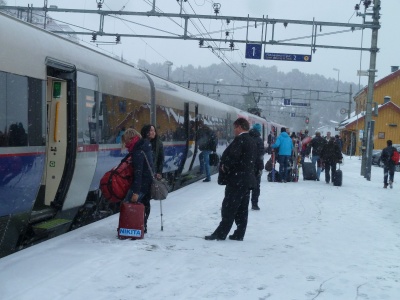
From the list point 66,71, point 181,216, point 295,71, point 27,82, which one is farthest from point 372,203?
point 295,71

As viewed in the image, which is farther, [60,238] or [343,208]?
[343,208]

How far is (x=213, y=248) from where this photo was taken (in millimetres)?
7480

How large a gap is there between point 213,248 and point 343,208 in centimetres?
576

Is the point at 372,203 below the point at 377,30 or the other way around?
below

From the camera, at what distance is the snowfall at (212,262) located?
5479 millimetres

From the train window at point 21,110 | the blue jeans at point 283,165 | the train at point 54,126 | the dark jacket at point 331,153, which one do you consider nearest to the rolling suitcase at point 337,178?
the dark jacket at point 331,153

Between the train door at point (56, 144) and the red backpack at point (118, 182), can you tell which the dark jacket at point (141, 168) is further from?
the train door at point (56, 144)

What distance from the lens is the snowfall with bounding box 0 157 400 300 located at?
18.0 feet

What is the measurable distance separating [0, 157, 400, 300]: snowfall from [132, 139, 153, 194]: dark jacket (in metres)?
0.72

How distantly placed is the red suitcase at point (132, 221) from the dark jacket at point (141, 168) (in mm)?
224

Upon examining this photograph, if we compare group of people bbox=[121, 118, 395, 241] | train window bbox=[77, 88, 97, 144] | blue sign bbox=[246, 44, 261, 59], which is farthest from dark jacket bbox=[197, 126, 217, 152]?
group of people bbox=[121, 118, 395, 241]

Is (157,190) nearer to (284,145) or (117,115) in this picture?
(117,115)

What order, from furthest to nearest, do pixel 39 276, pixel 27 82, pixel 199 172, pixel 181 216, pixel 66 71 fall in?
pixel 199 172, pixel 181 216, pixel 66 71, pixel 27 82, pixel 39 276

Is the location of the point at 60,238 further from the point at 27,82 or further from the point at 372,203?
the point at 372,203
